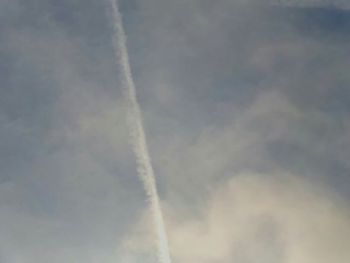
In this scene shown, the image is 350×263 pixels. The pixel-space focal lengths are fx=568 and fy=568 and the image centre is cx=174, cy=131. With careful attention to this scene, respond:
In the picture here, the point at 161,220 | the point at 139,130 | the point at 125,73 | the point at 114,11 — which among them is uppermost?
the point at 114,11

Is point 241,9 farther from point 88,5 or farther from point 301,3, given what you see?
point 88,5

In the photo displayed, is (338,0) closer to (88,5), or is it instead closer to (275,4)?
(275,4)

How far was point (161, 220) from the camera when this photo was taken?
1307 inches

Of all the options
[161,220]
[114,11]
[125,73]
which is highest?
[114,11]

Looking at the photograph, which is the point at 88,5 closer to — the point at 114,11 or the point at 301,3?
the point at 114,11

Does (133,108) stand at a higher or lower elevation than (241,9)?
lower

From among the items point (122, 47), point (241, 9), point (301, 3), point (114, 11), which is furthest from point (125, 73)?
point (301, 3)

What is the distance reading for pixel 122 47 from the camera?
32000 millimetres

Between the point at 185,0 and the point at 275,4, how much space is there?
5.15 m

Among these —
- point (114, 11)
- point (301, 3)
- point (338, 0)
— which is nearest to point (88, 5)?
point (114, 11)

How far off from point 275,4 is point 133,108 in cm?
1008

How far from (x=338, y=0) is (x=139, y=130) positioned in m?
13.4

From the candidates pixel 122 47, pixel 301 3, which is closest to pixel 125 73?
pixel 122 47

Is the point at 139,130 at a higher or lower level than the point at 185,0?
lower
